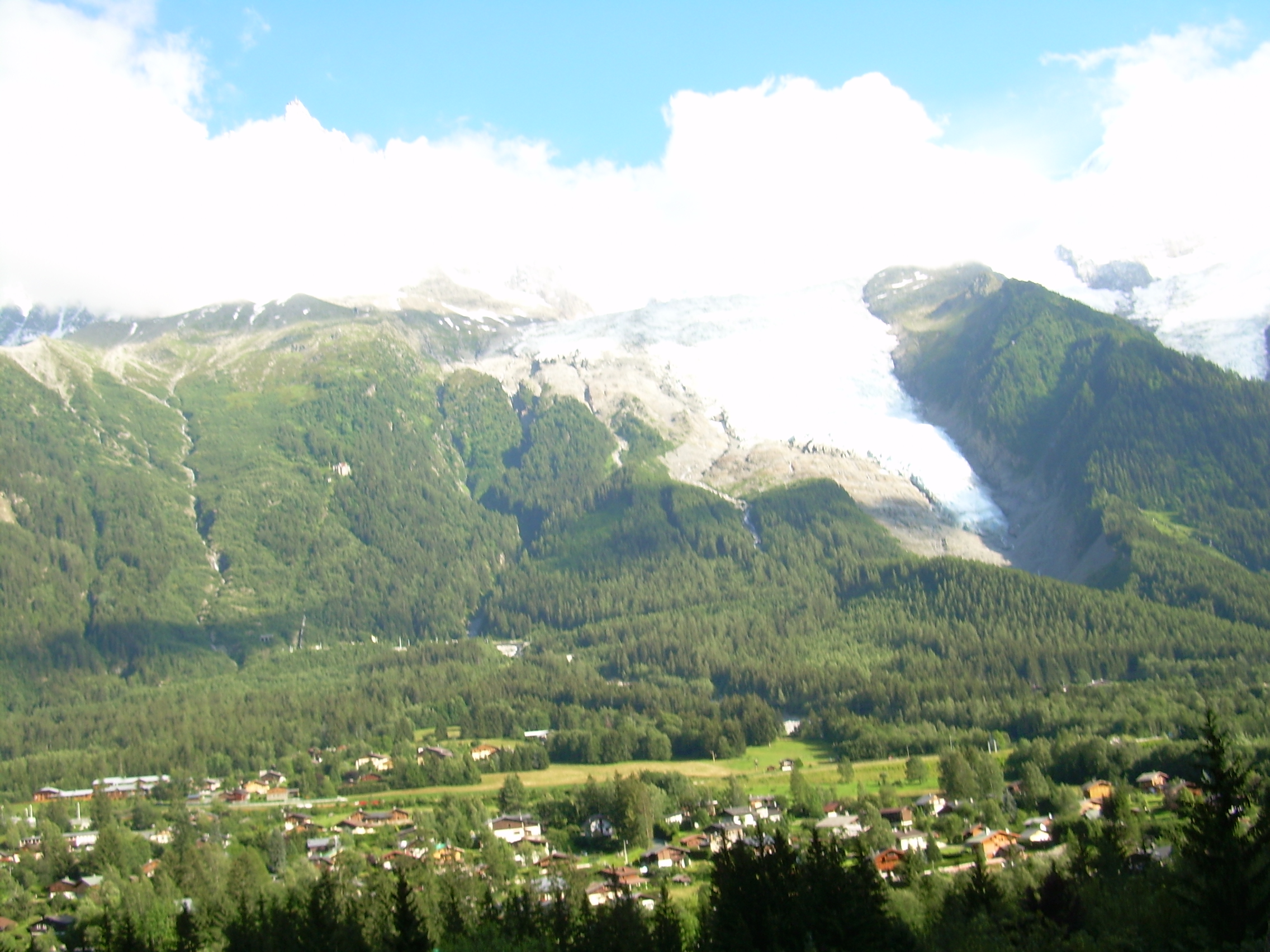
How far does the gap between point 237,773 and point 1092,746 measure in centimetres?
10152

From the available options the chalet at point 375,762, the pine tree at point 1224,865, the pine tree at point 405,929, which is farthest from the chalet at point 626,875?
the chalet at point 375,762

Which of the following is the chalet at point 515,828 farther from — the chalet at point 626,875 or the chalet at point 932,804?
the chalet at point 932,804

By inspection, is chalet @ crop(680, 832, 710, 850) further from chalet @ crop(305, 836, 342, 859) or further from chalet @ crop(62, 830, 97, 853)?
chalet @ crop(62, 830, 97, 853)

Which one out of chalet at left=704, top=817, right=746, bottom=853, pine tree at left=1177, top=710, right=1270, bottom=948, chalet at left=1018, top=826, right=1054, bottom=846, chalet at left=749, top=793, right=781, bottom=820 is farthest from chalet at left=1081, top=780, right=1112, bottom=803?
pine tree at left=1177, top=710, right=1270, bottom=948

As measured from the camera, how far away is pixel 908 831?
101 m

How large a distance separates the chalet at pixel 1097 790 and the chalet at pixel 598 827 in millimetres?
43087

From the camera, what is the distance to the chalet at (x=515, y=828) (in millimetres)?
115938

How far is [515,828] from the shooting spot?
118812 mm

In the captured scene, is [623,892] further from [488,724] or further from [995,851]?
[488,724]

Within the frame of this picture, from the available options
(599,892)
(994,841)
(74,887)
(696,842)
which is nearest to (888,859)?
(994,841)

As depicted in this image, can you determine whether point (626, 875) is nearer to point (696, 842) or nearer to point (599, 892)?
point (599, 892)

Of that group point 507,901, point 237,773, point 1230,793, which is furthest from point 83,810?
point 1230,793

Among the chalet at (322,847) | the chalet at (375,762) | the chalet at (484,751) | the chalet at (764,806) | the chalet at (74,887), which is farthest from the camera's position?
the chalet at (484,751)

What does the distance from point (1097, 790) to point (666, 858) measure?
4021 cm
